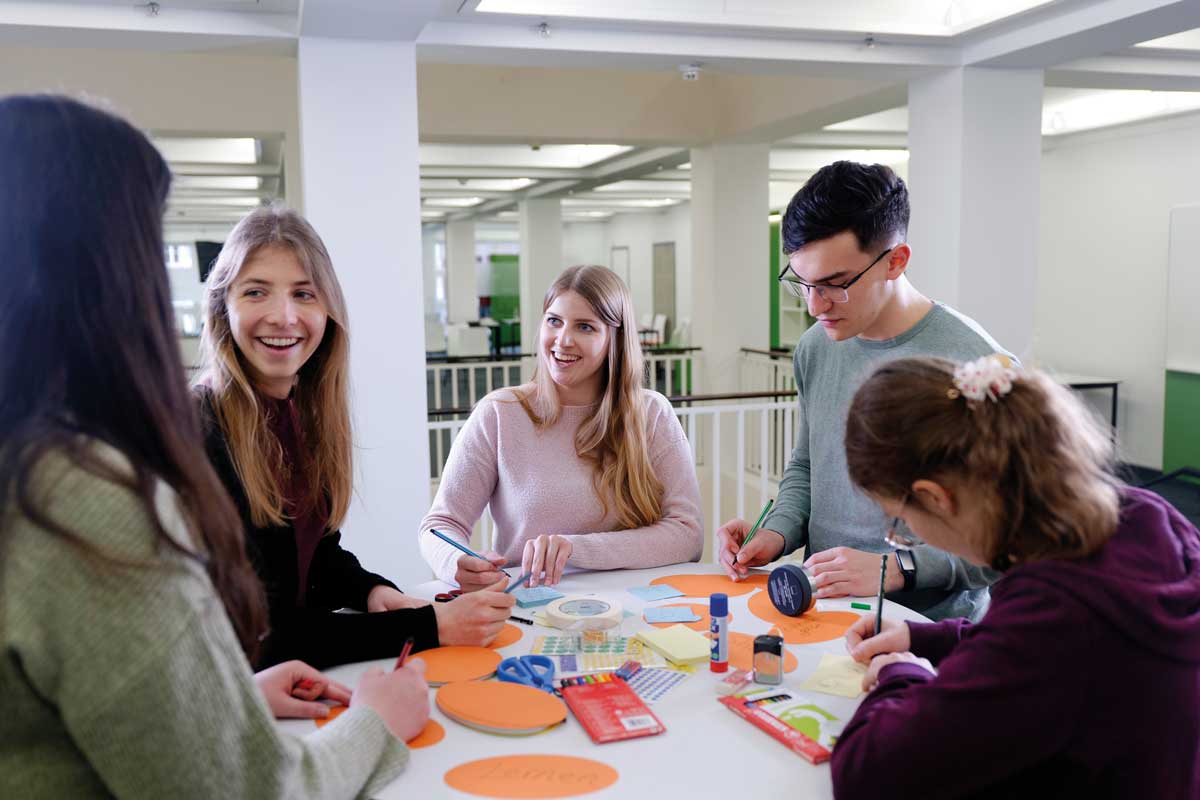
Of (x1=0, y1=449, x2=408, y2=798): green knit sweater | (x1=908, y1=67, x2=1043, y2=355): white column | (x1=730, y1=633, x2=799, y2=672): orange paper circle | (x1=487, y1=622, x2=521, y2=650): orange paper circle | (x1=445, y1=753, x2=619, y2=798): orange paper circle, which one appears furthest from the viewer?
(x1=908, y1=67, x2=1043, y2=355): white column

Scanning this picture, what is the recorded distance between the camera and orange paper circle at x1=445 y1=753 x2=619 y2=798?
45.4 inches

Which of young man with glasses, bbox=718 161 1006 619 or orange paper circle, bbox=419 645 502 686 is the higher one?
young man with glasses, bbox=718 161 1006 619

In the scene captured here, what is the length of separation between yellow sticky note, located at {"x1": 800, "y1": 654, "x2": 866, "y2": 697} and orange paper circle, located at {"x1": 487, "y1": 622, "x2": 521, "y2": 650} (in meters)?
0.51

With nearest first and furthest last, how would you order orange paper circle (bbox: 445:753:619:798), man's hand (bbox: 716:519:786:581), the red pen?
orange paper circle (bbox: 445:753:619:798) → the red pen → man's hand (bbox: 716:519:786:581)

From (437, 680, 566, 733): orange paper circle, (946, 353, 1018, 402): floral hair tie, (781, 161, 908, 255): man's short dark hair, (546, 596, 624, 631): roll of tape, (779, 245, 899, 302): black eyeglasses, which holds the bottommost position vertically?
(437, 680, 566, 733): orange paper circle

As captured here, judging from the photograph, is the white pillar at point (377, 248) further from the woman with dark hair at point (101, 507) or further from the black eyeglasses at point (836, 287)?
the woman with dark hair at point (101, 507)

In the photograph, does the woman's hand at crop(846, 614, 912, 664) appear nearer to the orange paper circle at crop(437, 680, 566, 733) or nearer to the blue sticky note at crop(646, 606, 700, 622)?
the blue sticky note at crop(646, 606, 700, 622)

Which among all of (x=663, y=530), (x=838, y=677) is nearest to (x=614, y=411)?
(x=663, y=530)

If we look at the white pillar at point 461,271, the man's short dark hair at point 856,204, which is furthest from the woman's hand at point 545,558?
the white pillar at point 461,271

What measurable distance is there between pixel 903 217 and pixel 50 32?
2.97 meters

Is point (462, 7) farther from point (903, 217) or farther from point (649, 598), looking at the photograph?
point (649, 598)

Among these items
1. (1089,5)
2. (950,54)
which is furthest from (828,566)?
(950,54)

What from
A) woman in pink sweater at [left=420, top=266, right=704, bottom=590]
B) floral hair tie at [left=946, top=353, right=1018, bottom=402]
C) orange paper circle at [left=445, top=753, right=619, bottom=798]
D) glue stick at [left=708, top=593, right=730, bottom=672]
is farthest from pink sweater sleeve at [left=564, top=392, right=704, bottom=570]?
floral hair tie at [left=946, top=353, right=1018, bottom=402]

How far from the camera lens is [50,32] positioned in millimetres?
3252
